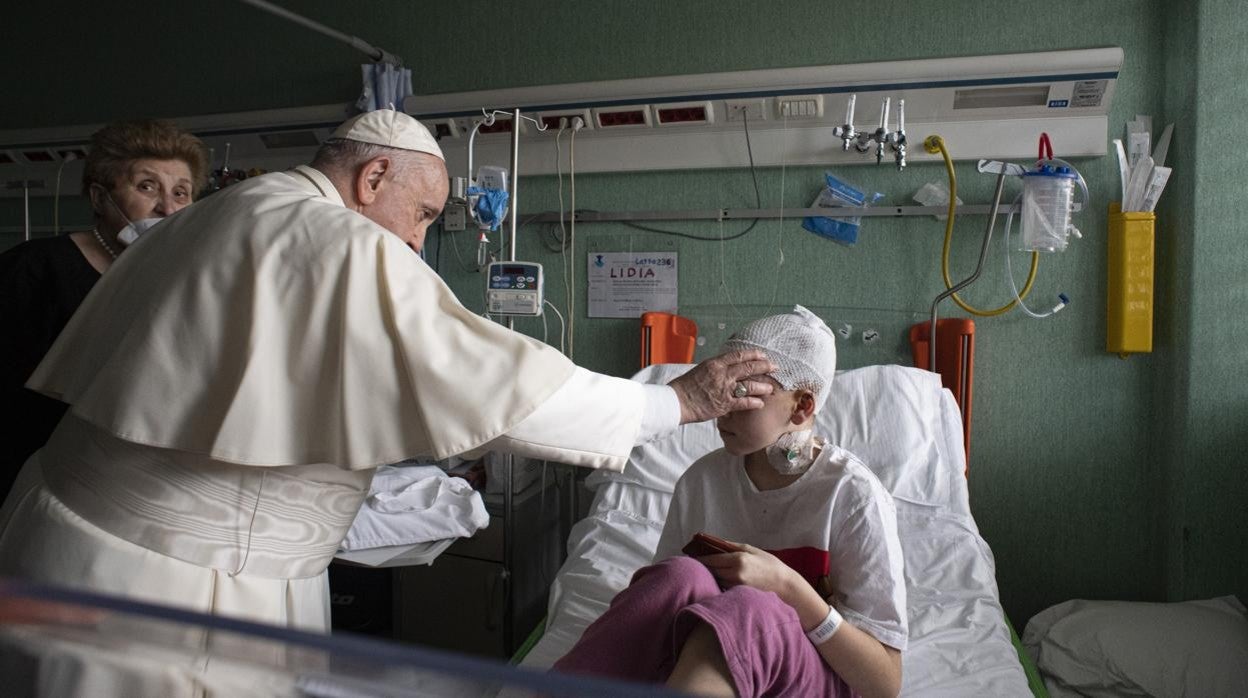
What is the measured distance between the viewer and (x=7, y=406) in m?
1.88

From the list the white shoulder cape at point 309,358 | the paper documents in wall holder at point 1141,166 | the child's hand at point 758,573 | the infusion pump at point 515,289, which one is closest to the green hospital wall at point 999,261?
the paper documents in wall holder at point 1141,166

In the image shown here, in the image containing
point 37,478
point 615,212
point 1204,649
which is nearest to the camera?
point 37,478

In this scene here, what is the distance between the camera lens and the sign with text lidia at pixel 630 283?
3.45 meters

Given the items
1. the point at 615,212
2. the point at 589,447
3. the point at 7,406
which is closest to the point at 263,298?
the point at 589,447

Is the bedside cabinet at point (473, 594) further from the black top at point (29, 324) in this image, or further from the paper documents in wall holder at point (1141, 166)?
the paper documents in wall holder at point (1141, 166)

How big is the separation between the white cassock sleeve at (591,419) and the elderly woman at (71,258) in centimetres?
130

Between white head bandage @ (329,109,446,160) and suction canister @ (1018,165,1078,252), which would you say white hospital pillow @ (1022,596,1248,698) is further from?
white head bandage @ (329,109,446,160)

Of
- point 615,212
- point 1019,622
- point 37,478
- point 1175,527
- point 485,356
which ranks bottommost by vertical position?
point 1019,622

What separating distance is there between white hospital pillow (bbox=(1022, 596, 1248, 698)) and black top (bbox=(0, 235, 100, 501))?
9.37ft

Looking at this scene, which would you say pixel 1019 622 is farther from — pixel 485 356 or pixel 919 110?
pixel 485 356

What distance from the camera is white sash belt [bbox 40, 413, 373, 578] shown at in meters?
1.25

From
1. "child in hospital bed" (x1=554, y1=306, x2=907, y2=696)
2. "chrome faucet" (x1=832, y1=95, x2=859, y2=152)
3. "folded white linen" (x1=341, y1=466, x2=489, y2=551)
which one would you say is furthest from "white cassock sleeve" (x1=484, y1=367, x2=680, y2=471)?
"chrome faucet" (x1=832, y1=95, x2=859, y2=152)

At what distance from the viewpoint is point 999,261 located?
Result: 10.0 ft

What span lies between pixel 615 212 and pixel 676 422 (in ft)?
7.19
